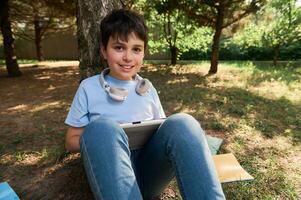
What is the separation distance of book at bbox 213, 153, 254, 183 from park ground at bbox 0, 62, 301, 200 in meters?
0.06

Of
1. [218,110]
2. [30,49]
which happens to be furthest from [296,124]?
[30,49]

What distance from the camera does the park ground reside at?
276 cm

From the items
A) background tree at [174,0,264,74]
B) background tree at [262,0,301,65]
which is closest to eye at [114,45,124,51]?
background tree at [174,0,264,74]

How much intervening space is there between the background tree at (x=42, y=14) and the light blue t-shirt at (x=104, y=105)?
312 inches

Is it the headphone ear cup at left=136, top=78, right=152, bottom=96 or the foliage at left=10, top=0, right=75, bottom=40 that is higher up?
the foliage at left=10, top=0, right=75, bottom=40

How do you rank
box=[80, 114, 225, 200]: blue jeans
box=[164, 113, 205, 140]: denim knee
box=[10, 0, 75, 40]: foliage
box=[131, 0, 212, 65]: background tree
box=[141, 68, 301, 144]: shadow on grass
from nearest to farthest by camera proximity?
box=[80, 114, 225, 200]: blue jeans, box=[164, 113, 205, 140]: denim knee, box=[141, 68, 301, 144]: shadow on grass, box=[10, 0, 75, 40]: foliage, box=[131, 0, 212, 65]: background tree

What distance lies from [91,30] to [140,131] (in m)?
1.15

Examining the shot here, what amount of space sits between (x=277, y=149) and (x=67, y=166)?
2.14m

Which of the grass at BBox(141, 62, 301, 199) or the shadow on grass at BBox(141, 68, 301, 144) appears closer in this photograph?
the grass at BBox(141, 62, 301, 199)

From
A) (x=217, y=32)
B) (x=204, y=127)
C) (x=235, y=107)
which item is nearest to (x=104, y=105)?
(x=204, y=127)

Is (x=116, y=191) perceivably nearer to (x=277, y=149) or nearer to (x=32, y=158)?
(x=32, y=158)

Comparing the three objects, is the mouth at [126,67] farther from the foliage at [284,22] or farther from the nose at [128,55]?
the foliage at [284,22]

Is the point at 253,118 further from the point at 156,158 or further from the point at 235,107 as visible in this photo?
the point at 156,158

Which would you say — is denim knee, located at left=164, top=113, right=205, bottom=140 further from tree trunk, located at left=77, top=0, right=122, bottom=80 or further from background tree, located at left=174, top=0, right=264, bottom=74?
background tree, located at left=174, top=0, right=264, bottom=74
